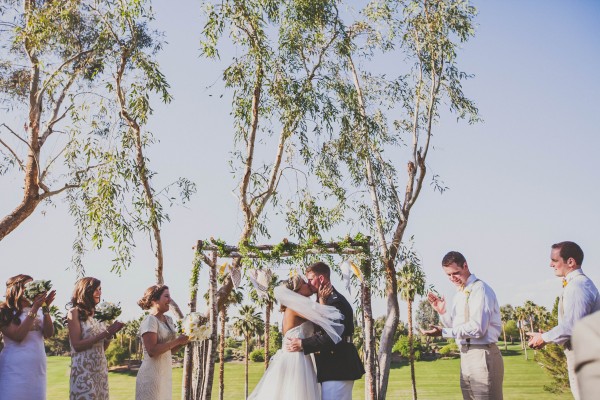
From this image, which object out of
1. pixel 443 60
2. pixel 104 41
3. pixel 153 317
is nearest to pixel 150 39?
pixel 104 41

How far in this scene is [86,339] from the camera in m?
4.46

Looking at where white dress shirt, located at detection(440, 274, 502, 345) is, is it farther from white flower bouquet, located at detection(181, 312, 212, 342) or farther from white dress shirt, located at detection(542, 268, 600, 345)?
white flower bouquet, located at detection(181, 312, 212, 342)

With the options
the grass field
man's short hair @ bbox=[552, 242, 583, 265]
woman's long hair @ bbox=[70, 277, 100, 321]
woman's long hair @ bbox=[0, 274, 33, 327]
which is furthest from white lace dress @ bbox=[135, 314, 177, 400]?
the grass field

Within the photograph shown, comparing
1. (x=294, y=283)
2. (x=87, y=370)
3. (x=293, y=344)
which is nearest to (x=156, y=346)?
(x=87, y=370)

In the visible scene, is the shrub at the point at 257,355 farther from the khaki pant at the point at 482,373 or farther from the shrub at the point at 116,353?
the khaki pant at the point at 482,373

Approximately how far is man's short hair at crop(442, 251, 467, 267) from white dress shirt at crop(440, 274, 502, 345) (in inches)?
6.2

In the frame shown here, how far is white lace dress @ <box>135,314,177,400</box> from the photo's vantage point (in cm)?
482

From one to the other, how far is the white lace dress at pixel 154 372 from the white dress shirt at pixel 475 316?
7.77 ft

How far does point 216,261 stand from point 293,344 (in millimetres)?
5356

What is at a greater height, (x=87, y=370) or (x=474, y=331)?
(x=474, y=331)

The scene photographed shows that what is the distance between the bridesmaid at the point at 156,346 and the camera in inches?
189

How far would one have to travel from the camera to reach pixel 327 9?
41.0ft

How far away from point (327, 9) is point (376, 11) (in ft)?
9.19

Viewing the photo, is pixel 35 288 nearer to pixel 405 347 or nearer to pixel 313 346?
pixel 313 346
